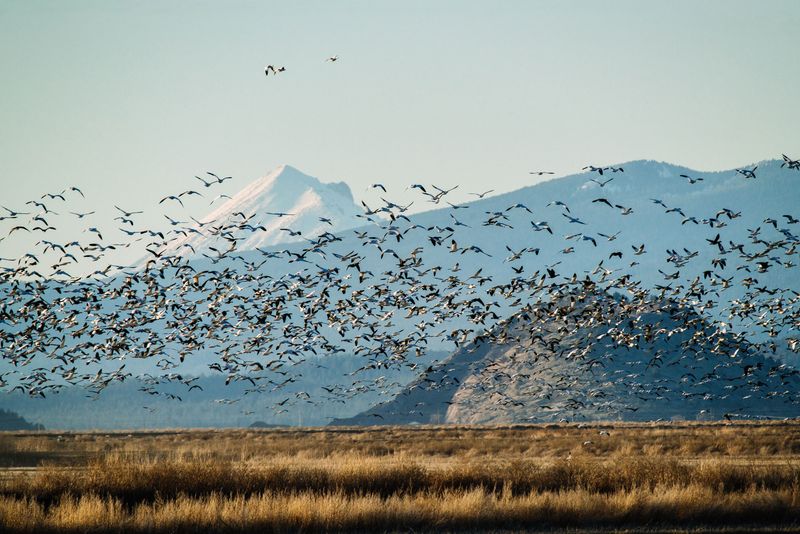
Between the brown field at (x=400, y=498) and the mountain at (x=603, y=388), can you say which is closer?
the brown field at (x=400, y=498)

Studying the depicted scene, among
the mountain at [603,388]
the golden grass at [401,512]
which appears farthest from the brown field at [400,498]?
the mountain at [603,388]

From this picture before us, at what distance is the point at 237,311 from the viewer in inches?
1918

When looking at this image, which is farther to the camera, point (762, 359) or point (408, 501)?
point (762, 359)

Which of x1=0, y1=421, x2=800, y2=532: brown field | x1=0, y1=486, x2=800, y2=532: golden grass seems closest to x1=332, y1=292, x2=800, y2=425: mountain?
x1=0, y1=421, x2=800, y2=532: brown field

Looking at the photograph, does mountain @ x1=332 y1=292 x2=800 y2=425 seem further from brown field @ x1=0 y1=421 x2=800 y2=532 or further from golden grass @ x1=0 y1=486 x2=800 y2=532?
golden grass @ x1=0 y1=486 x2=800 y2=532

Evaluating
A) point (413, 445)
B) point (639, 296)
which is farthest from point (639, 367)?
point (639, 296)

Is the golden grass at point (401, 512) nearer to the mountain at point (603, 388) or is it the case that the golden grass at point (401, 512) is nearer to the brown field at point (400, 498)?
the brown field at point (400, 498)

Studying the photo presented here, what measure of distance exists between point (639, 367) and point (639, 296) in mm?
92983

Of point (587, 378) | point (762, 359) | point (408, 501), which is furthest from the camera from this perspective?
point (762, 359)

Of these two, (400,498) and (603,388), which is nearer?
(400,498)

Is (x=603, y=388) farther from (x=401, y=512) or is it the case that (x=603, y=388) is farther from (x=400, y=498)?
(x=401, y=512)

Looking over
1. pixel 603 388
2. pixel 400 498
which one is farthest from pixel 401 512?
pixel 603 388

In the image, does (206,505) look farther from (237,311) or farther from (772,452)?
(772,452)

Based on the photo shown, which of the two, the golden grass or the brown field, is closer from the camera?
the golden grass
